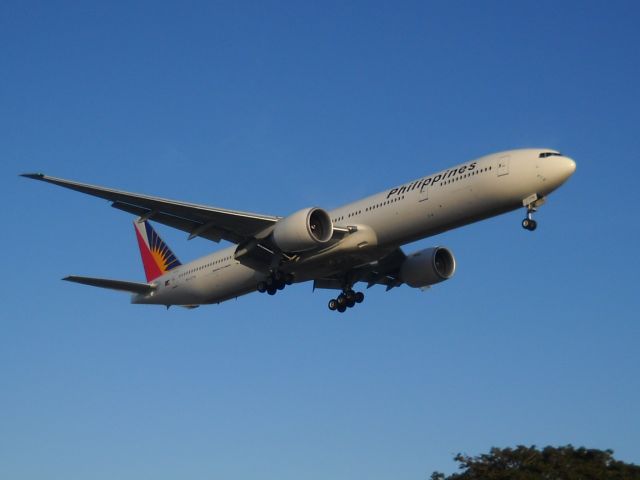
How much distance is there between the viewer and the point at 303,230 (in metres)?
39.2

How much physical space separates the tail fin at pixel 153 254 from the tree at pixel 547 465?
18.8 m

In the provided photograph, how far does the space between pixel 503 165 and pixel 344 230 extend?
22.8 ft

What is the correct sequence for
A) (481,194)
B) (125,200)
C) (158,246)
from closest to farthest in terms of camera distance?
1. (481,194)
2. (125,200)
3. (158,246)

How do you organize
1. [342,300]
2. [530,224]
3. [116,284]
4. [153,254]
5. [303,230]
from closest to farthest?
[530,224] → [303,230] → [342,300] → [116,284] → [153,254]

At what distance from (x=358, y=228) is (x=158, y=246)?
16.2 meters

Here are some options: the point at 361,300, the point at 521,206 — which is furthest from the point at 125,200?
the point at 521,206

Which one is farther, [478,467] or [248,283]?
[248,283]

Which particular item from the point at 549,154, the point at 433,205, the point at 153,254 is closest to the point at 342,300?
the point at 433,205

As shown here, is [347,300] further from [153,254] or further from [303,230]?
[153,254]

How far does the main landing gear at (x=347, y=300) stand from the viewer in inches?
1821

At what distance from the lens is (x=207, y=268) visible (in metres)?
45.9

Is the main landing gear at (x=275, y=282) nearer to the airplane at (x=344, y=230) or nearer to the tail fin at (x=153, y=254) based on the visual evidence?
the airplane at (x=344, y=230)

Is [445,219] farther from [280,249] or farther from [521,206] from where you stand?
[280,249]

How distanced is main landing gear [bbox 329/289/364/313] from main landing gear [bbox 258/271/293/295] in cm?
413
